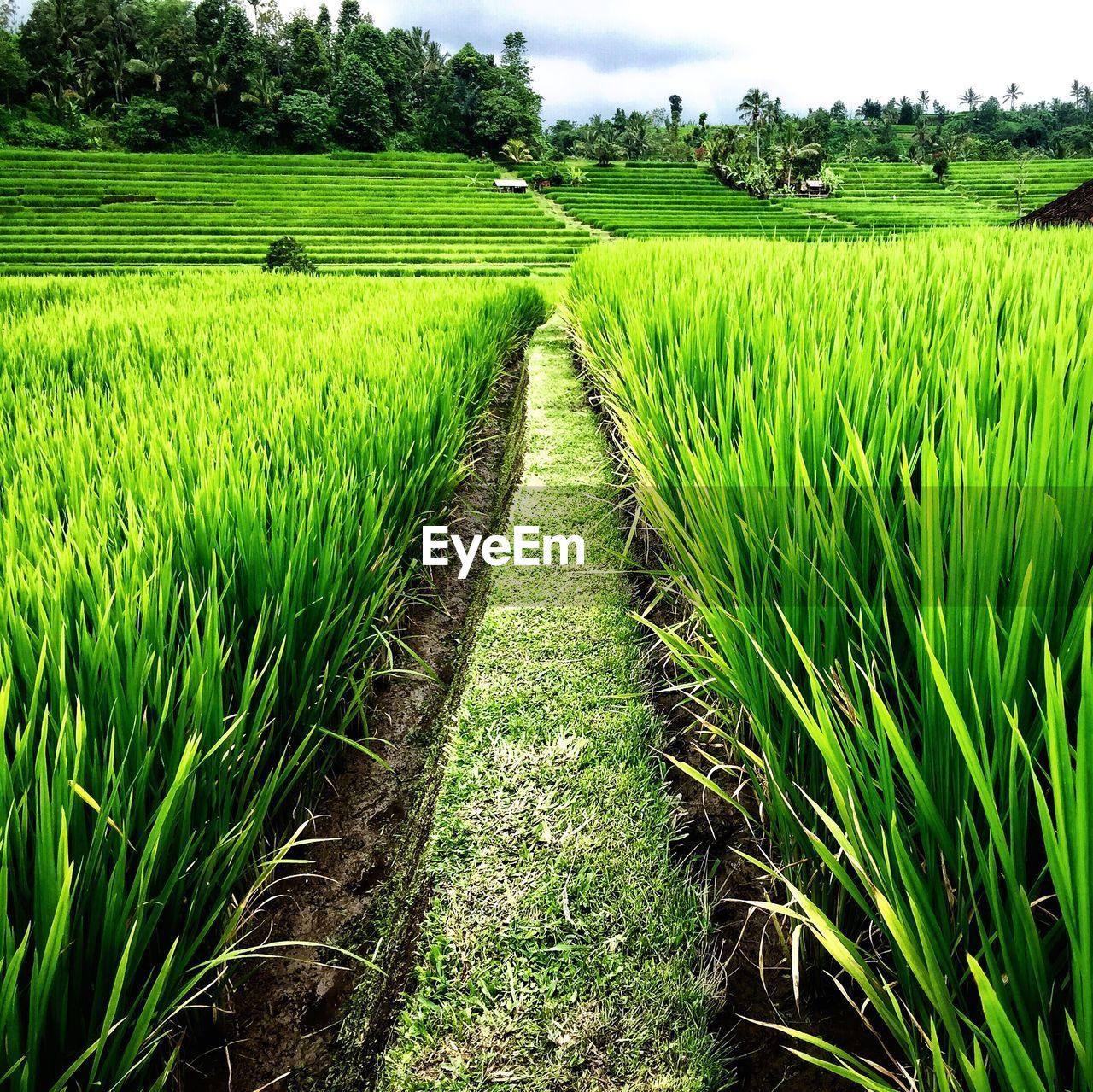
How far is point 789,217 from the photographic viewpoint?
69.1ft

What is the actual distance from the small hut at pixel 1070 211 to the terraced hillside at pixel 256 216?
8.36 meters

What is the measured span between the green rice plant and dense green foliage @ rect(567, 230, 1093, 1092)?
0.56 m

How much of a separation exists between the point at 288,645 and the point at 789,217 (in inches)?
963

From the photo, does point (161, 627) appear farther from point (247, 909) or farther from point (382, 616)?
point (382, 616)

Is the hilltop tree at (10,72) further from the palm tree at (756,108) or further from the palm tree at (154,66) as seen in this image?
the palm tree at (756,108)

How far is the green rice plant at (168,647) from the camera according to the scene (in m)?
0.52

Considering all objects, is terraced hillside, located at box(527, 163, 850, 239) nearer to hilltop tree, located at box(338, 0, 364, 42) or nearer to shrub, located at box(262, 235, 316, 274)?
shrub, located at box(262, 235, 316, 274)

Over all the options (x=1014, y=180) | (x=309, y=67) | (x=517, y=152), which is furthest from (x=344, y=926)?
(x=309, y=67)

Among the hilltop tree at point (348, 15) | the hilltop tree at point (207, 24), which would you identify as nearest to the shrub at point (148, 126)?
the hilltop tree at point (207, 24)

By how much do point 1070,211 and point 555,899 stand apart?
9401 mm

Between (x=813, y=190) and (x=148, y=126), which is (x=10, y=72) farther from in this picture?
(x=813, y=190)

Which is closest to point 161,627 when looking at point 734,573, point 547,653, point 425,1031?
point 425,1031

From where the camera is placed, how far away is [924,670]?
54cm

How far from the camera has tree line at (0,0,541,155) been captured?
3578cm
